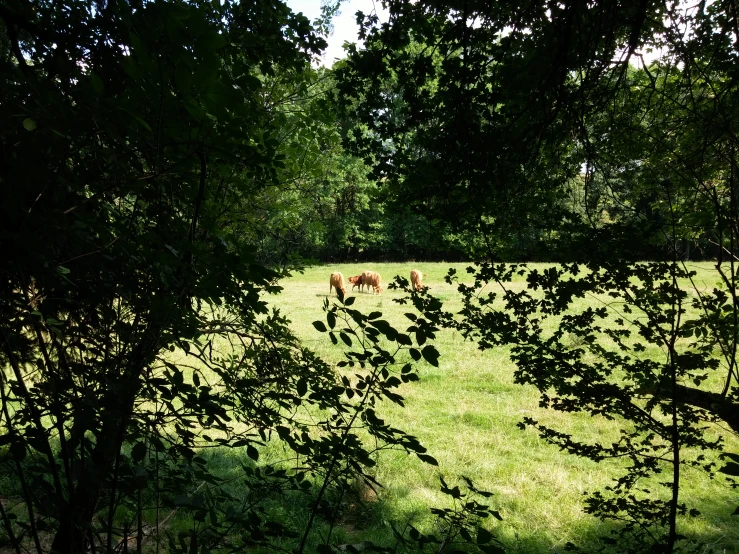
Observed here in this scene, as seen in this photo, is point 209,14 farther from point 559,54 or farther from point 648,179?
point 648,179

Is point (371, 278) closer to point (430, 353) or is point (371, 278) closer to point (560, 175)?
point (560, 175)

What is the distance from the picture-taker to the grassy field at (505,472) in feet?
13.9

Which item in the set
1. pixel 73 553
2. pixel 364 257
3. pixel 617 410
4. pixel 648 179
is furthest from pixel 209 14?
pixel 364 257

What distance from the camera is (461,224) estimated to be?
2643 millimetres

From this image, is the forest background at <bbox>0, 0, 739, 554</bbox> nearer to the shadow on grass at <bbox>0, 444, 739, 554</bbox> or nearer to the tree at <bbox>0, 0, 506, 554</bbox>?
the tree at <bbox>0, 0, 506, 554</bbox>

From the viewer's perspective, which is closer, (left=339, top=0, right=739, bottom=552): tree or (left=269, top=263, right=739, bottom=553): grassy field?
(left=339, top=0, right=739, bottom=552): tree

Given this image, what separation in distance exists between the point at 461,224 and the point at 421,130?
1.79 ft

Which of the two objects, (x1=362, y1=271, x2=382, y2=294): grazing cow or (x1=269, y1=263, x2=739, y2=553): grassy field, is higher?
(x1=362, y1=271, x2=382, y2=294): grazing cow

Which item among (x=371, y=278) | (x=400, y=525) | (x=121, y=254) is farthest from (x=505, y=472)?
(x=371, y=278)

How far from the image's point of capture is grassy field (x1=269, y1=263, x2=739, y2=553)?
13.9 ft

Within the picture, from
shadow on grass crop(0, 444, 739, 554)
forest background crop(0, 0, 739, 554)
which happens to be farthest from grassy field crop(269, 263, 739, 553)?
forest background crop(0, 0, 739, 554)

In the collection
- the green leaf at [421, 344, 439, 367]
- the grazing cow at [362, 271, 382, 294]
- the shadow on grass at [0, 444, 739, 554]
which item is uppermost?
the grazing cow at [362, 271, 382, 294]

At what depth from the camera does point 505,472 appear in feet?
17.3

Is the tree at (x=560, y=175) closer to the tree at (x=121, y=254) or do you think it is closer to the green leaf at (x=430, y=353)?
the tree at (x=121, y=254)
